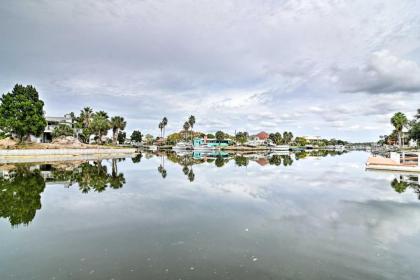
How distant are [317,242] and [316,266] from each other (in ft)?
7.11

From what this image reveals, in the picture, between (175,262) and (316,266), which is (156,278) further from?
(316,266)

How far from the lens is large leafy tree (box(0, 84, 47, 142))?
61.0m

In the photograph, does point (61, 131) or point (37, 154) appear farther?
point (61, 131)

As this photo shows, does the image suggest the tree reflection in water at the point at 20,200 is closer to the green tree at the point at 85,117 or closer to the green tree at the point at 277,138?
the green tree at the point at 85,117

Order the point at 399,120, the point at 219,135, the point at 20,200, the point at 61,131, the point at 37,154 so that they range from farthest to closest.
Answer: the point at 219,135
the point at 399,120
the point at 61,131
the point at 37,154
the point at 20,200

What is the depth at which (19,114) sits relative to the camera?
61.8 meters

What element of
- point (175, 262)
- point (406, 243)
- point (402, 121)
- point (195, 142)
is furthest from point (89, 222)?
point (195, 142)

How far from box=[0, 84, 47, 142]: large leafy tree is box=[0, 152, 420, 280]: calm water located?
5084cm

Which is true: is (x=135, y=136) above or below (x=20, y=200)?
above

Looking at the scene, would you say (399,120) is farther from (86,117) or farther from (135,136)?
(135,136)

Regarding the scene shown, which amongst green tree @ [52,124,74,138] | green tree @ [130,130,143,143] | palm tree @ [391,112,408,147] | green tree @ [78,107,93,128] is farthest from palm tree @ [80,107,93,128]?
palm tree @ [391,112,408,147]

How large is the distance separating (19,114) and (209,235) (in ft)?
222

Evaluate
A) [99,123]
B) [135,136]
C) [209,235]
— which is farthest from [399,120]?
[135,136]

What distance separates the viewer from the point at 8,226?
1174 cm
